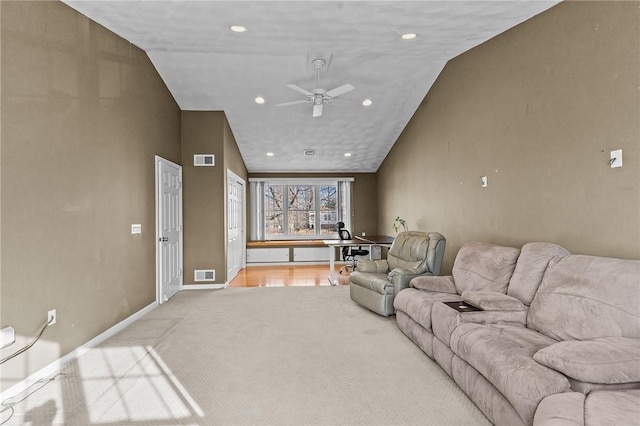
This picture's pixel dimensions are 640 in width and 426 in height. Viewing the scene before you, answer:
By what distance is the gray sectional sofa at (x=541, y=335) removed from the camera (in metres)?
1.54

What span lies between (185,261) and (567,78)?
Result: 5.60 metres

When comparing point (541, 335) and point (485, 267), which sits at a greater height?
point (485, 267)

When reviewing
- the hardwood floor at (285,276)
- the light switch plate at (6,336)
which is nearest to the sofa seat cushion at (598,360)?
the light switch plate at (6,336)

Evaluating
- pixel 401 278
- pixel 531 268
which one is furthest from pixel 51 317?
pixel 531 268

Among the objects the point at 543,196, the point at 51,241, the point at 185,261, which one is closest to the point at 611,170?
the point at 543,196

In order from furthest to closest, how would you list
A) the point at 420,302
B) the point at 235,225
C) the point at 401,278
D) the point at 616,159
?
the point at 235,225
the point at 401,278
the point at 420,302
the point at 616,159

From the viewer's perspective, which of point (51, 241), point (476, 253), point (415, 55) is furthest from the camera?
point (415, 55)

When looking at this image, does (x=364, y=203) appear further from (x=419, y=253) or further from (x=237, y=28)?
(x=237, y=28)

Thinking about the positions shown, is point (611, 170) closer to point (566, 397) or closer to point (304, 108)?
point (566, 397)

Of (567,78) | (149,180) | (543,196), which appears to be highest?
(567,78)

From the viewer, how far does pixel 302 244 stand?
8.54 meters

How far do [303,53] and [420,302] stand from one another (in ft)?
10.7

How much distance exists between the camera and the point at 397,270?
13.2ft

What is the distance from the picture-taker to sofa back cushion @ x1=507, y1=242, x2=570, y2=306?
2562 millimetres
